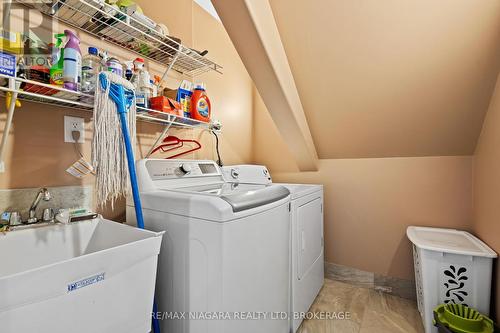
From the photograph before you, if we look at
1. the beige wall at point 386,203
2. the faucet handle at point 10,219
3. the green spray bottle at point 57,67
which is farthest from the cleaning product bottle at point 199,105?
the beige wall at point 386,203

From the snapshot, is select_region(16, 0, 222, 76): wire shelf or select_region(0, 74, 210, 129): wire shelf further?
select_region(16, 0, 222, 76): wire shelf

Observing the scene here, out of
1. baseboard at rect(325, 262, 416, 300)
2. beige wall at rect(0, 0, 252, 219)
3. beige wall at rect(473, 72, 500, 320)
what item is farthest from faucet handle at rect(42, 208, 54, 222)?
beige wall at rect(473, 72, 500, 320)

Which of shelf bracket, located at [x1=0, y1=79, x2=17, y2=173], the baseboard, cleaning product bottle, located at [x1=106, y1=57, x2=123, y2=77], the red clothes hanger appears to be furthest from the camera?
the baseboard

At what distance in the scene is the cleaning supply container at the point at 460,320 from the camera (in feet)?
4.34

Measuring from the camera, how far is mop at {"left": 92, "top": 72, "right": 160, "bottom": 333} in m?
1.03

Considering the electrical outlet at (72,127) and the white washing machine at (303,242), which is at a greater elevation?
the electrical outlet at (72,127)

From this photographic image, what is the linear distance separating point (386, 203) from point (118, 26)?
2.46 m

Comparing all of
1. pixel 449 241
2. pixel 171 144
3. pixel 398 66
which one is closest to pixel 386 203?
pixel 449 241

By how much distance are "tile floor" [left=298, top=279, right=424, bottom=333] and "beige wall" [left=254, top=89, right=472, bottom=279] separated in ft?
0.78

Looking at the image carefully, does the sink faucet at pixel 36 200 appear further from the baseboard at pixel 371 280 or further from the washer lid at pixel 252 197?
the baseboard at pixel 371 280

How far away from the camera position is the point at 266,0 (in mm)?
1410

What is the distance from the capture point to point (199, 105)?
1.73 m

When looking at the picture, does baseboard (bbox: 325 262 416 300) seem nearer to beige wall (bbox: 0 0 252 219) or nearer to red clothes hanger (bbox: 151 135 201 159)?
beige wall (bbox: 0 0 252 219)

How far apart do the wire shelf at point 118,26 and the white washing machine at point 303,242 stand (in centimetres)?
91
